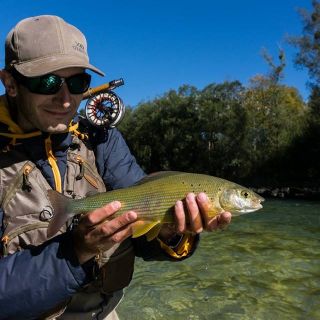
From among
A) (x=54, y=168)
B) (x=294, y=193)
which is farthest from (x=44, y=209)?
(x=294, y=193)

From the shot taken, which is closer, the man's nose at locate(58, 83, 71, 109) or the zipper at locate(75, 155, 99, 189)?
the man's nose at locate(58, 83, 71, 109)

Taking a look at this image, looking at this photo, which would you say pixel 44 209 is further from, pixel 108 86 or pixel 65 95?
pixel 108 86

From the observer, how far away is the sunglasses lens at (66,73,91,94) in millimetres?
3336

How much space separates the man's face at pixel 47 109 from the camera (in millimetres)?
3268

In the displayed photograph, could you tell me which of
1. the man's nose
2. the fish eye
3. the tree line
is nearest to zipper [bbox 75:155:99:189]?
the man's nose

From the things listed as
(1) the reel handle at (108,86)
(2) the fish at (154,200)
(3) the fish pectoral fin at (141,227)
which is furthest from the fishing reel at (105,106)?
(3) the fish pectoral fin at (141,227)

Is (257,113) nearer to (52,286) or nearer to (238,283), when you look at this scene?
(238,283)

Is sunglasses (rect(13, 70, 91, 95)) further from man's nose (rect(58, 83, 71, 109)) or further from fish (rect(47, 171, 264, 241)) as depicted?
fish (rect(47, 171, 264, 241))

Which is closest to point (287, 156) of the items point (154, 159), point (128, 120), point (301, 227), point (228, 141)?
point (228, 141)

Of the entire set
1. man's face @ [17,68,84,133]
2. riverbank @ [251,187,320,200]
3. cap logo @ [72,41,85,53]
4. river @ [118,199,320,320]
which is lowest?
riverbank @ [251,187,320,200]

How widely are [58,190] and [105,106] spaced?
925 millimetres

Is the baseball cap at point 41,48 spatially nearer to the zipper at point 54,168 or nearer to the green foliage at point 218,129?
the zipper at point 54,168

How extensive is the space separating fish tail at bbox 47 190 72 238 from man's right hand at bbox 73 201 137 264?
0.60 ft

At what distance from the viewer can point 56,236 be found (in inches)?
123
